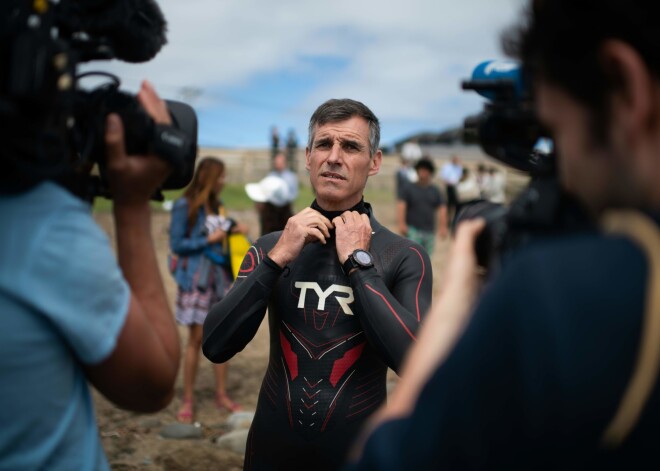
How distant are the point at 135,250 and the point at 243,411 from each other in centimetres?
503

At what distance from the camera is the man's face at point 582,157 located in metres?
0.86

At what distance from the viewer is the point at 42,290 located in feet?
3.65

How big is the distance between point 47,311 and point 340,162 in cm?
177

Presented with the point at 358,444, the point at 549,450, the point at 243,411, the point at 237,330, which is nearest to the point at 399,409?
the point at 358,444

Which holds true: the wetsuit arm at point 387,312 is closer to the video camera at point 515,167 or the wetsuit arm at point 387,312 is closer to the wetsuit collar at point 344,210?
the wetsuit collar at point 344,210

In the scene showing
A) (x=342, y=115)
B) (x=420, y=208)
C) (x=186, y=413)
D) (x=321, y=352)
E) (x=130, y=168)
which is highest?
(x=342, y=115)

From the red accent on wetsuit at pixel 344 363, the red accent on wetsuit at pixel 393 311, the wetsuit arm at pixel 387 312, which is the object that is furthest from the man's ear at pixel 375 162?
the red accent on wetsuit at pixel 344 363

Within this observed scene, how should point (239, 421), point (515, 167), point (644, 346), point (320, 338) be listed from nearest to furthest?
point (644, 346) < point (515, 167) < point (320, 338) < point (239, 421)

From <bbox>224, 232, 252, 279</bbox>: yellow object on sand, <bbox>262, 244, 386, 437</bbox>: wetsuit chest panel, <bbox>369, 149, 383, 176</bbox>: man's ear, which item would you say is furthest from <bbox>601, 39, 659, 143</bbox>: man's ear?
<bbox>224, 232, 252, 279</bbox>: yellow object on sand

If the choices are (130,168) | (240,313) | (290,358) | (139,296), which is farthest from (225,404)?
(130,168)

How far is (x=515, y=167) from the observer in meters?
1.49

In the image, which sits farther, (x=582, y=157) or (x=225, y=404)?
(x=225, y=404)

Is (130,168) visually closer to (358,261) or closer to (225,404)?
(358,261)

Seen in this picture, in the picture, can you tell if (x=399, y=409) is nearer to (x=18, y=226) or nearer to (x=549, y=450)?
(x=549, y=450)
